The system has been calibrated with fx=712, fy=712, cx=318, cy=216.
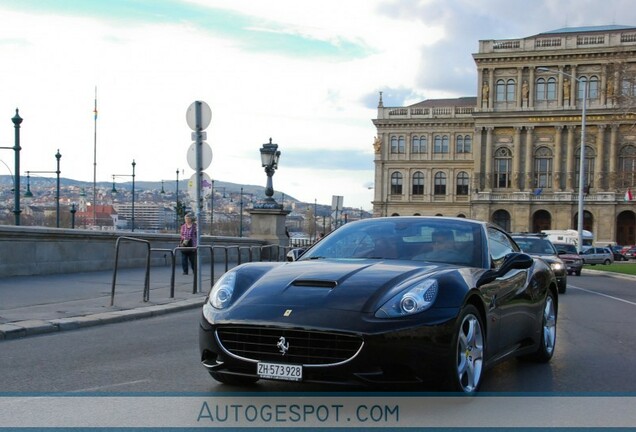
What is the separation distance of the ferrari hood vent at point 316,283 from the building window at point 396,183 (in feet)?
342

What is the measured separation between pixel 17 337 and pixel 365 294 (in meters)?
5.27

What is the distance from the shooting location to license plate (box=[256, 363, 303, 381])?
15.3ft

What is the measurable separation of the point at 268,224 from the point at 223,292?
23251 mm

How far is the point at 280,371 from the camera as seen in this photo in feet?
15.5

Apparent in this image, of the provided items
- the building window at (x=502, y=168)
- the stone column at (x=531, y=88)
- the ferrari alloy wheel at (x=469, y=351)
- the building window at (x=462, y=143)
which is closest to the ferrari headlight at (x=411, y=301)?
the ferrari alloy wheel at (x=469, y=351)

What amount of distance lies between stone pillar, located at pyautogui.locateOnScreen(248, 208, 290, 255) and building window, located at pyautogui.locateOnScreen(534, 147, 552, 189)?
70448mm

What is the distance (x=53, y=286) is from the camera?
13.6 meters

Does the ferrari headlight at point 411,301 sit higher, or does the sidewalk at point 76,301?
the ferrari headlight at point 411,301

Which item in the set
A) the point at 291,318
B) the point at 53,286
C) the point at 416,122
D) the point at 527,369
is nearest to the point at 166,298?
the point at 53,286

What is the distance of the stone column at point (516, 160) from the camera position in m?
92.1

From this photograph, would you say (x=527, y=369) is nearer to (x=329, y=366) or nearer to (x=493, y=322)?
(x=493, y=322)

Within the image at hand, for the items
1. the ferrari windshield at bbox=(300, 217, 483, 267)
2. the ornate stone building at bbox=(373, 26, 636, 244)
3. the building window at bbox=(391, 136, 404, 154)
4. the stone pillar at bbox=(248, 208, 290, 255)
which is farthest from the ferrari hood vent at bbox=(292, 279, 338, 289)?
the building window at bbox=(391, 136, 404, 154)

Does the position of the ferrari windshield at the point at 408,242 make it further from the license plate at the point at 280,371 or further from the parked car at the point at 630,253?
the parked car at the point at 630,253

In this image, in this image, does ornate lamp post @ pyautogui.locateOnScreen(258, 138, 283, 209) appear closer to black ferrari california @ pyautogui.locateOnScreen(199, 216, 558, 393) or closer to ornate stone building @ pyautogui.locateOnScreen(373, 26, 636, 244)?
black ferrari california @ pyautogui.locateOnScreen(199, 216, 558, 393)
